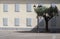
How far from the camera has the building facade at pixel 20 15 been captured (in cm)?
4541

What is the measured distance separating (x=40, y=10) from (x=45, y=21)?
173 inches

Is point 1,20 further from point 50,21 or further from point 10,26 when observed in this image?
point 50,21

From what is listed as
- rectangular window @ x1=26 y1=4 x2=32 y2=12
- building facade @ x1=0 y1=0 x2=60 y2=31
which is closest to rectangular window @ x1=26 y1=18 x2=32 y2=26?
building facade @ x1=0 y1=0 x2=60 y2=31

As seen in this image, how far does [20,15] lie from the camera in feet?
150

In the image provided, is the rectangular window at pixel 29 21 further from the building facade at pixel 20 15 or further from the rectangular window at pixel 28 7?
the rectangular window at pixel 28 7

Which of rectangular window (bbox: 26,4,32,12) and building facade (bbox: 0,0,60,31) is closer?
building facade (bbox: 0,0,60,31)

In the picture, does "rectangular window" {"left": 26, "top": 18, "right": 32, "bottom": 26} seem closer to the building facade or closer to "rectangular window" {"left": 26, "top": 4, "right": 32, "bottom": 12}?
the building facade

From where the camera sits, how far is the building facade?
45.4 meters

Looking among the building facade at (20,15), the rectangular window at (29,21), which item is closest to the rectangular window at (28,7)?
the building facade at (20,15)

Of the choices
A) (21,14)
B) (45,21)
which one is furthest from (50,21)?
(21,14)

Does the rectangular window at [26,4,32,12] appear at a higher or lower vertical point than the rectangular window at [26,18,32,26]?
higher

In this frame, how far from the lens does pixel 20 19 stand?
45.8 m

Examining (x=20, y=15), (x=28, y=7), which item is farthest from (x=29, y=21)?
(x=28, y=7)

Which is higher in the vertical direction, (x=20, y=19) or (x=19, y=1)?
(x=19, y=1)
